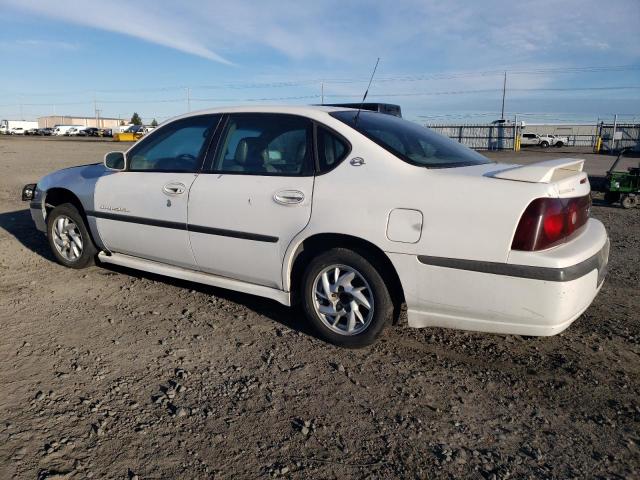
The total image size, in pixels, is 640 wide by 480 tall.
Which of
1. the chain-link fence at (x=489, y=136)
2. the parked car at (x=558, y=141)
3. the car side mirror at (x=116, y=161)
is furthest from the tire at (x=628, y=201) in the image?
the parked car at (x=558, y=141)

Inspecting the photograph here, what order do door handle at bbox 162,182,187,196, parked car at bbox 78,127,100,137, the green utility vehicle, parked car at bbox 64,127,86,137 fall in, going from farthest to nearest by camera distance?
parked car at bbox 78,127,100,137 → parked car at bbox 64,127,86,137 → the green utility vehicle → door handle at bbox 162,182,187,196

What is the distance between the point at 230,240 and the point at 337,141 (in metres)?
1.05

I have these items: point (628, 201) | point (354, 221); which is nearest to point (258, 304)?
point (354, 221)

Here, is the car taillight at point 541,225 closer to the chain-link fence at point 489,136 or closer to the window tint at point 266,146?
the window tint at point 266,146

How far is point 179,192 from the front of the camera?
399cm

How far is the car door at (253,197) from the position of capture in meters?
3.50

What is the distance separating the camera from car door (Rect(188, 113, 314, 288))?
3496mm

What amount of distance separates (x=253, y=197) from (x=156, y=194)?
101cm

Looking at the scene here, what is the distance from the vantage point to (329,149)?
3471 mm

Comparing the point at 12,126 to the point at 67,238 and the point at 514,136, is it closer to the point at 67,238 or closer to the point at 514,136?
the point at 514,136

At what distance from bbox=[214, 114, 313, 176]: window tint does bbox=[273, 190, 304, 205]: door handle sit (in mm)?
146

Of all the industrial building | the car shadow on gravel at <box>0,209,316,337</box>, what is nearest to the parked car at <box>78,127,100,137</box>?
the industrial building

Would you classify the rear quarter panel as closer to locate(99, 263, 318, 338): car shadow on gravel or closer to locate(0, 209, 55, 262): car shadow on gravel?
locate(99, 263, 318, 338): car shadow on gravel

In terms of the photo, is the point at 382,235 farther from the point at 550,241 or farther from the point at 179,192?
the point at 179,192
